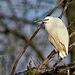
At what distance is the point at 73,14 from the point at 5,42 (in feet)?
4.57

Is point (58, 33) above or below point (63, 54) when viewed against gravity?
above

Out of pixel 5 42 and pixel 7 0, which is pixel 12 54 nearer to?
pixel 5 42

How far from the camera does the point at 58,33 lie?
1.98 metres

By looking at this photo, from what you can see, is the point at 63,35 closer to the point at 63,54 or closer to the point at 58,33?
the point at 58,33

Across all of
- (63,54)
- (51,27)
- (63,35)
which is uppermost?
(51,27)

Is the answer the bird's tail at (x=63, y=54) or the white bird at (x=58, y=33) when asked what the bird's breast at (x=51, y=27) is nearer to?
the white bird at (x=58, y=33)

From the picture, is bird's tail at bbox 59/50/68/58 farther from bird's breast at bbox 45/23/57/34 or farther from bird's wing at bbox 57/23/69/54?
bird's breast at bbox 45/23/57/34

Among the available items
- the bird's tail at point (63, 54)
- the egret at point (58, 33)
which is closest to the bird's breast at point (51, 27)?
the egret at point (58, 33)

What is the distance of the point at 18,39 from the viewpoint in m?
3.64

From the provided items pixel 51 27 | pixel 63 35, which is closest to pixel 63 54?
pixel 63 35

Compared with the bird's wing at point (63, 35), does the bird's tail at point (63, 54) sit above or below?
below

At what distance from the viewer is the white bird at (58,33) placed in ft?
6.34

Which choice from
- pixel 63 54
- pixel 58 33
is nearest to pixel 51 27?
pixel 58 33

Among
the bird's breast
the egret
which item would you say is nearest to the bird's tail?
the egret
